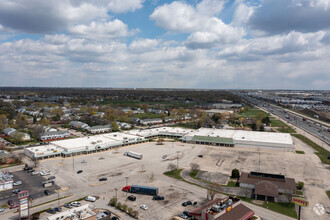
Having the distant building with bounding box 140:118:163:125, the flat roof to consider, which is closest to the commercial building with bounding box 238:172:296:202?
the flat roof

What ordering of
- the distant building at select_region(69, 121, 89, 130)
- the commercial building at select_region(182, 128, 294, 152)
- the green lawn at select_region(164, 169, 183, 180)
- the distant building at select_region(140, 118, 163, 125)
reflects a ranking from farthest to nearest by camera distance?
1. the distant building at select_region(140, 118, 163, 125)
2. the distant building at select_region(69, 121, 89, 130)
3. the commercial building at select_region(182, 128, 294, 152)
4. the green lawn at select_region(164, 169, 183, 180)

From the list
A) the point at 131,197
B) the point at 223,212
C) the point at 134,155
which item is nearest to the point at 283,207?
the point at 223,212

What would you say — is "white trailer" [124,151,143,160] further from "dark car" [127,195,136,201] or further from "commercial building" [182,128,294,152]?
"commercial building" [182,128,294,152]

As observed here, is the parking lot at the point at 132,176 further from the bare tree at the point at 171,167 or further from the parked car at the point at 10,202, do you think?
the parked car at the point at 10,202

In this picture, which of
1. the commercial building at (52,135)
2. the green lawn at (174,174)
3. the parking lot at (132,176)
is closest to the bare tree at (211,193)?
the parking lot at (132,176)

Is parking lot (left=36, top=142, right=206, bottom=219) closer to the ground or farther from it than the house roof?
closer to the ground

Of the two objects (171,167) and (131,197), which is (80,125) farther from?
(131,197)

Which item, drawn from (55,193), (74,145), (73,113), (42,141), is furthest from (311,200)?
(73,113)
